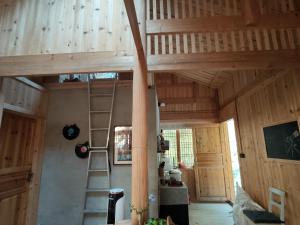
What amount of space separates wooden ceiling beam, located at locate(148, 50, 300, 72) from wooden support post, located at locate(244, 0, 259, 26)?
361 millimetres

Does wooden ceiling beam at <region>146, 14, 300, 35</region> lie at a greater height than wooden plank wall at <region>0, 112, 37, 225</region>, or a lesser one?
greater

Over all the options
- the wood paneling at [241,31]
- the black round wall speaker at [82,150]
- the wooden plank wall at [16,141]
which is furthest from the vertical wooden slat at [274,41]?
the wooden plank wall at [16,141]

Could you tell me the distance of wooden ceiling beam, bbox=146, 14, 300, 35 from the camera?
2275mm

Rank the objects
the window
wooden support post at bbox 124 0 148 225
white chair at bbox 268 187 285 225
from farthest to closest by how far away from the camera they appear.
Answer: the window, white chair at bbox 268 187 285 225, wooden support post at bbox 124 0 148 225

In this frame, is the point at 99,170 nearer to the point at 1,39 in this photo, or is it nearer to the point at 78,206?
the point at 78,206

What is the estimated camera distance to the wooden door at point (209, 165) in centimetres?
590

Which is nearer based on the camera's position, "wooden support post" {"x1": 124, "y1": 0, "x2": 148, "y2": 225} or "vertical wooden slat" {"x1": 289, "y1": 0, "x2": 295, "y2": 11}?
"wooden support post" {"x1": 124, "y1": 0, "x2": 148, "y2": 225}

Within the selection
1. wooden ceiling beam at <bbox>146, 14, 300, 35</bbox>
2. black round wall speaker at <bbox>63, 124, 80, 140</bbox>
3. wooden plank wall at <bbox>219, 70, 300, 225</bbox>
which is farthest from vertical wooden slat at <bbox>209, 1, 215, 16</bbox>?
black round wall speaker at <bbox>63, 124, 80, 140</bbox>

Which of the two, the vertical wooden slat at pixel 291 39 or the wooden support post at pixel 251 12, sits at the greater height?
the wooden support post at pixel 251 12

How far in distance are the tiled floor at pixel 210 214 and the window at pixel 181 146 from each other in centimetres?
173

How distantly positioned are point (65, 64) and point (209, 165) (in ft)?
17.2

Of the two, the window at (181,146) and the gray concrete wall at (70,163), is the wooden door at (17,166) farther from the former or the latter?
the window at (181,146)

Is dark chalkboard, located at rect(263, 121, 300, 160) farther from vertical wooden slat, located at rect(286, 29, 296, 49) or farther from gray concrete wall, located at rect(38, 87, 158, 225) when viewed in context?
gray concrete wall, located at rect(38, 87, 158, 225)

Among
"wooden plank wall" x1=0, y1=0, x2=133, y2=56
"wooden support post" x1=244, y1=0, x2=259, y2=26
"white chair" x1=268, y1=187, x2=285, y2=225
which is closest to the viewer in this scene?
"wooden support post" x1=244, y1=0, x2=259, y2=26
